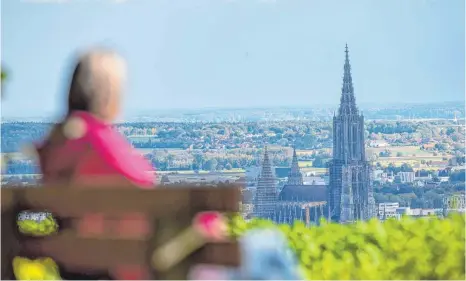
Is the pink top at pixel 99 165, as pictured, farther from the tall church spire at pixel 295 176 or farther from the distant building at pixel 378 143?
the distant building at pixel 378 143

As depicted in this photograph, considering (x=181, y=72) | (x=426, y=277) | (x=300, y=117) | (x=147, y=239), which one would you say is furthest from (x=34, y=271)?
(x=300, y=117)

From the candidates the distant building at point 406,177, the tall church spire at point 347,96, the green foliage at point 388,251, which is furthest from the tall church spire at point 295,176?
the green foliage at point 388,251

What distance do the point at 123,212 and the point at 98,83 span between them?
37 cm

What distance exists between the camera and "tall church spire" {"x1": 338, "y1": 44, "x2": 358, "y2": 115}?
323ft

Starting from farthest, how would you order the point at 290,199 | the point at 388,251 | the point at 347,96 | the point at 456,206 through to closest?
the point at 347,96 < the point at 290,199 < the point at 456,206 < the point at 388,251

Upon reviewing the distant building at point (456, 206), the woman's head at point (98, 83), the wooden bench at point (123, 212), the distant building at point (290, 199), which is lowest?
the distant building at point (290, 199)

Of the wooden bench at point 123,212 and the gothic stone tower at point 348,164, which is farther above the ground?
the wooden bench at point 123,212

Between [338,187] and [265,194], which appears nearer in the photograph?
[265,194]

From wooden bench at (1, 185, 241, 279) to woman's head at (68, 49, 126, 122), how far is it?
0.24 meters

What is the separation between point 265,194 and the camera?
87.8 m

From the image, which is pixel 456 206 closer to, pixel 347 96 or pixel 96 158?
pixel 96 158

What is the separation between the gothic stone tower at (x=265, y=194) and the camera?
283ft

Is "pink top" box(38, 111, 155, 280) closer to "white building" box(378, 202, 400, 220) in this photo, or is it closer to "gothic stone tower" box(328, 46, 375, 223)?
"white building" box(378, 202, 400, 220)

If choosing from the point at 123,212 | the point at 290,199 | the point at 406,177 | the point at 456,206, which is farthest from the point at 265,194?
the point at 123,212
